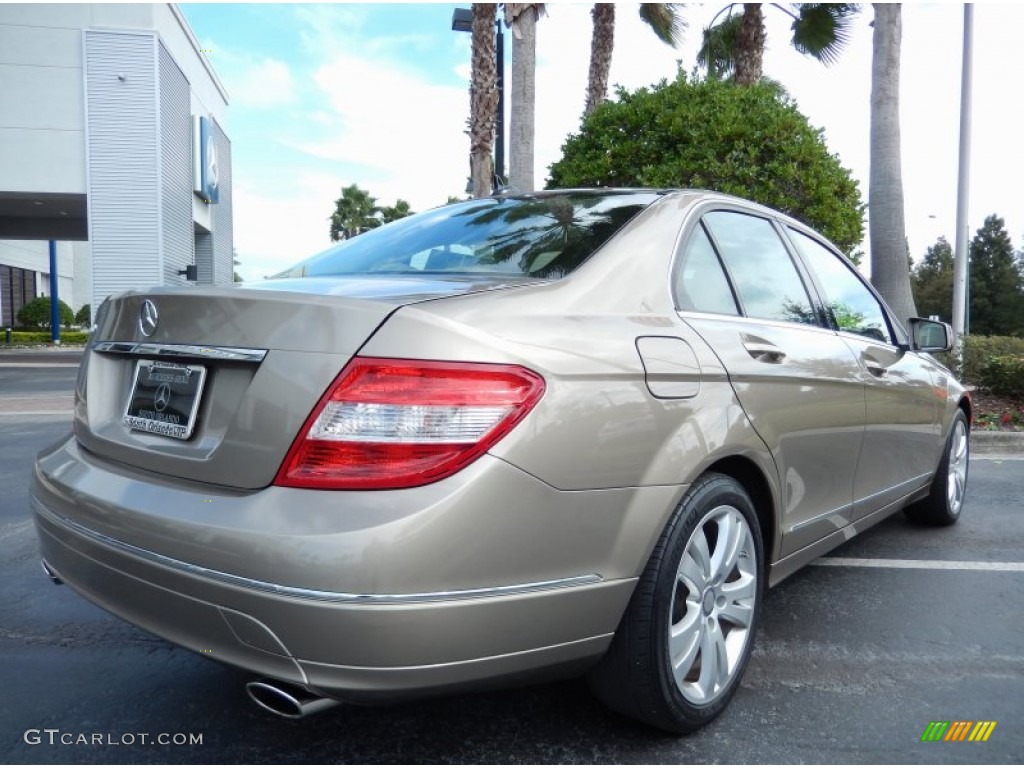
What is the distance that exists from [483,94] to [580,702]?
9.79m

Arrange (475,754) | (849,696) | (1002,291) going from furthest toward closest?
(1002,291) → (849,696) → (475,754)

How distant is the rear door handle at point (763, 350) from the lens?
7.99ft

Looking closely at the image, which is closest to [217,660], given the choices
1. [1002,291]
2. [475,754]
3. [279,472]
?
[279,472]

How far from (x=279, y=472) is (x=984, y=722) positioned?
2138mm

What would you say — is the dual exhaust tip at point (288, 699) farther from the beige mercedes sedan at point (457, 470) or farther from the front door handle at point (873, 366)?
the front door handle at point (873, 366)

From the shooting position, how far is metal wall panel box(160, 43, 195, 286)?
2369 cm

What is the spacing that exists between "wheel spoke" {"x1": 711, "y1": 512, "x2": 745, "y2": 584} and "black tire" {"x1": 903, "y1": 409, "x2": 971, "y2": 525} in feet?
8.30

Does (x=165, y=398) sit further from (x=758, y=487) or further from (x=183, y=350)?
(x=758, y=487)

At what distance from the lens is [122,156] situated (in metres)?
22.8

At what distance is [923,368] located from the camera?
3979 millimetres

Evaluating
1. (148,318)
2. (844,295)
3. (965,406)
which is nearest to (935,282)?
(965,406)

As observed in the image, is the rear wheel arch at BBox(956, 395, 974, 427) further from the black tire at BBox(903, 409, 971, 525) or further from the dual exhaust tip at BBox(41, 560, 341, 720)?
the dual exhaust tip at BBox(41, 560, 341, 720)

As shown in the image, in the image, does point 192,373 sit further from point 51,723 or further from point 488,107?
point 488,107

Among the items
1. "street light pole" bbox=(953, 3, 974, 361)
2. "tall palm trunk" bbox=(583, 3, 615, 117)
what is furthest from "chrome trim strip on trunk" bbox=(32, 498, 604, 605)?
"tall palm trunk" bbox=(583, 3, 615, 117)
